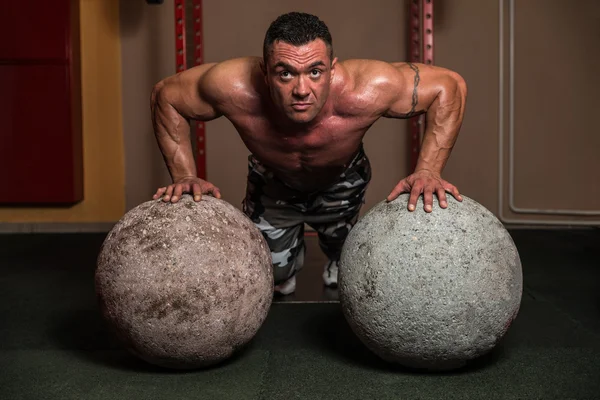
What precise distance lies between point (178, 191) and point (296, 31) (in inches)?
27.0

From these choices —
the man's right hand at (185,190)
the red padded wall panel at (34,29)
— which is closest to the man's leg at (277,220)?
the man's right hand at (185,190)

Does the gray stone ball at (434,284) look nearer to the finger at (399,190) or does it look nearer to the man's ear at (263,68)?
the finger at (399,190)

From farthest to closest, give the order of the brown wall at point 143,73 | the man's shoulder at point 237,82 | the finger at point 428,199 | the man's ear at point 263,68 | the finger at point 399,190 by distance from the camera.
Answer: the brown wall at point 143,73, the man's shoulder at point 237,82, the man's ear at point 263,68, the finger at point 399,190, the finger at point 428,199

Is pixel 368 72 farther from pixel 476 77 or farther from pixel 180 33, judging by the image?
pixel 476 77

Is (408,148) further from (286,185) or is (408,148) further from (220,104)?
(220,104)

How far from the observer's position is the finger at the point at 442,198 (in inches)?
84.0

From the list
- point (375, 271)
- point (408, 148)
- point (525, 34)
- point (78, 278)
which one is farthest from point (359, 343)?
point (525, 34)

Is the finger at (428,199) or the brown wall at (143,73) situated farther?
the brown wall at (143,73)

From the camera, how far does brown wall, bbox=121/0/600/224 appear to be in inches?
204

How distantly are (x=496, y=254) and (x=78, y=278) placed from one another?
2592 millimetres

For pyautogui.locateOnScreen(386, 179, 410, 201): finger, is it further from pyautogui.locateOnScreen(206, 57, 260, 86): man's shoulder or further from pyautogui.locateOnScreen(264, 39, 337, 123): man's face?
pyautogui.locateOnScreen(206, 57, 260, 86): man's shoulder

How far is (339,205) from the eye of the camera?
326 centimetres

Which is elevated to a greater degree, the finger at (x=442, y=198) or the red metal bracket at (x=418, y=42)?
the red metal bracket at (x=418, y=42)

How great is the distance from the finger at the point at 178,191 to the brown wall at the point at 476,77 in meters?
3.03
